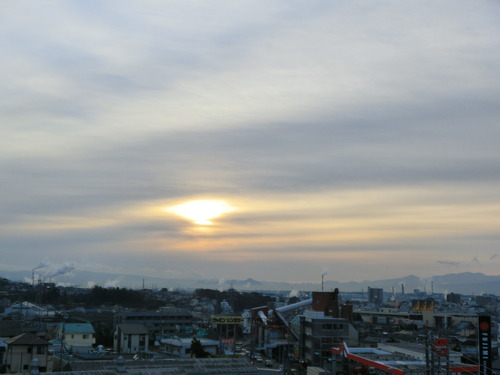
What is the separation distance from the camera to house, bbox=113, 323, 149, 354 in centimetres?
4941

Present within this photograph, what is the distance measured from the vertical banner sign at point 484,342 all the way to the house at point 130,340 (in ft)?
90.9

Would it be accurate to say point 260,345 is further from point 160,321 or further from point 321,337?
point 321,337

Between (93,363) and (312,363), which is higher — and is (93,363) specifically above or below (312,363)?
above

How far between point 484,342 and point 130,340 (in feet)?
95.2

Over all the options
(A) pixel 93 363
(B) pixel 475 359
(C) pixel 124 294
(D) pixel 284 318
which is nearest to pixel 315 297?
(D) pixel 284 318

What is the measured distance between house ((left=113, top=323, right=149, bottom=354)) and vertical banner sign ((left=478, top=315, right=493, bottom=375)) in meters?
27.7

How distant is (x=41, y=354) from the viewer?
99.3 ft

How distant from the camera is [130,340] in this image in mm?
49625

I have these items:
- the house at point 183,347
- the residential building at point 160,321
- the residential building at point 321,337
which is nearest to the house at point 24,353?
the house at point 183,347

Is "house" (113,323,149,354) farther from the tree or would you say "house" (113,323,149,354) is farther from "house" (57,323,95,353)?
the tree

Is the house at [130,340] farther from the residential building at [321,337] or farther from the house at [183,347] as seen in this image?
the residential building at [321,337]

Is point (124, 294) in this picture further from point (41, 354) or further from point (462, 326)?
point (41, 354)

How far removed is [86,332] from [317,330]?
20.9m

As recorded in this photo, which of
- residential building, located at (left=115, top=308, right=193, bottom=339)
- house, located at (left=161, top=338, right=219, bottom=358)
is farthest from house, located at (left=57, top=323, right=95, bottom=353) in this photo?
residential building, located at (left=115, top=308, right=193, bottom=339)
